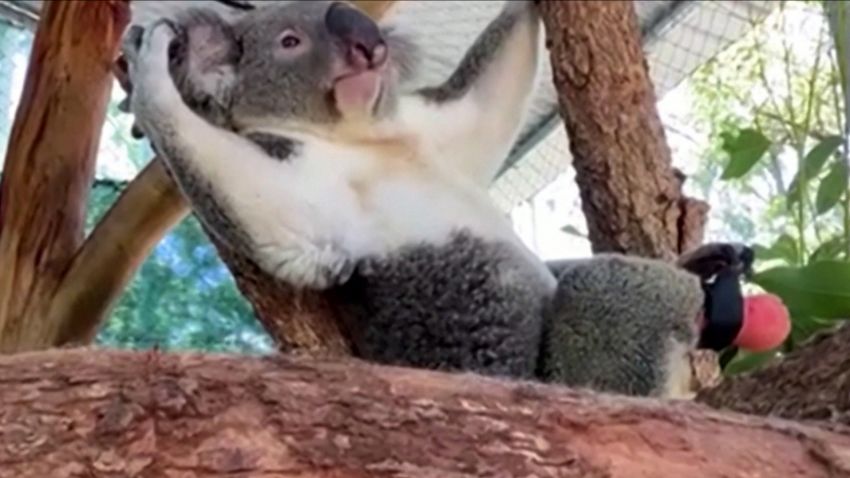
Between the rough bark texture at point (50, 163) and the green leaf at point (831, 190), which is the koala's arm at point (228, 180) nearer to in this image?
the rough bark texture at point (50, 163)

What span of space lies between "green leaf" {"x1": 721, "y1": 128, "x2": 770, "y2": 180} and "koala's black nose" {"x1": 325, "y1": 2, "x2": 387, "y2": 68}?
55cm

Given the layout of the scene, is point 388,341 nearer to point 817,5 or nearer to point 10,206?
point 10,206

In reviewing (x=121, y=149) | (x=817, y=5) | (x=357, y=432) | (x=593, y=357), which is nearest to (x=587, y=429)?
(x=357, y=432)

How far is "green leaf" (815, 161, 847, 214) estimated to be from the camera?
1.55m

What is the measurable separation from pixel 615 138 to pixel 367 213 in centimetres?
38

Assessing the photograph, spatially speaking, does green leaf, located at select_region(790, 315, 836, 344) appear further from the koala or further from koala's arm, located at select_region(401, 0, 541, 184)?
koala's arm, located at select_region(401, 0, 541, 184)

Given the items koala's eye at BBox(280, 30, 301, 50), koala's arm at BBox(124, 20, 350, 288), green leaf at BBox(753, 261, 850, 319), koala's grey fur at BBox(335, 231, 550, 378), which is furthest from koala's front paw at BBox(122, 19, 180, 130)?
green leaf at BBox(753, 261, 850, 319)

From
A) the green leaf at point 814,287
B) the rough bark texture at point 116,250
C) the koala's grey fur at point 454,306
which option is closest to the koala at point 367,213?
the koala's grey fur at point 454,306

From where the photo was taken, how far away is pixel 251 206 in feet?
3.96

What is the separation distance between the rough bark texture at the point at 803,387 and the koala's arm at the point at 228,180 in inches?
15.0

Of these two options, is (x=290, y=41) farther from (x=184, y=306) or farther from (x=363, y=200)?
(x=184, y=306)

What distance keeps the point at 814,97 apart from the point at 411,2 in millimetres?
1004

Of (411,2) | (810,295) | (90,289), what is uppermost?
(411,2)

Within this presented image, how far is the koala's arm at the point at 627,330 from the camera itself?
1227 mm
